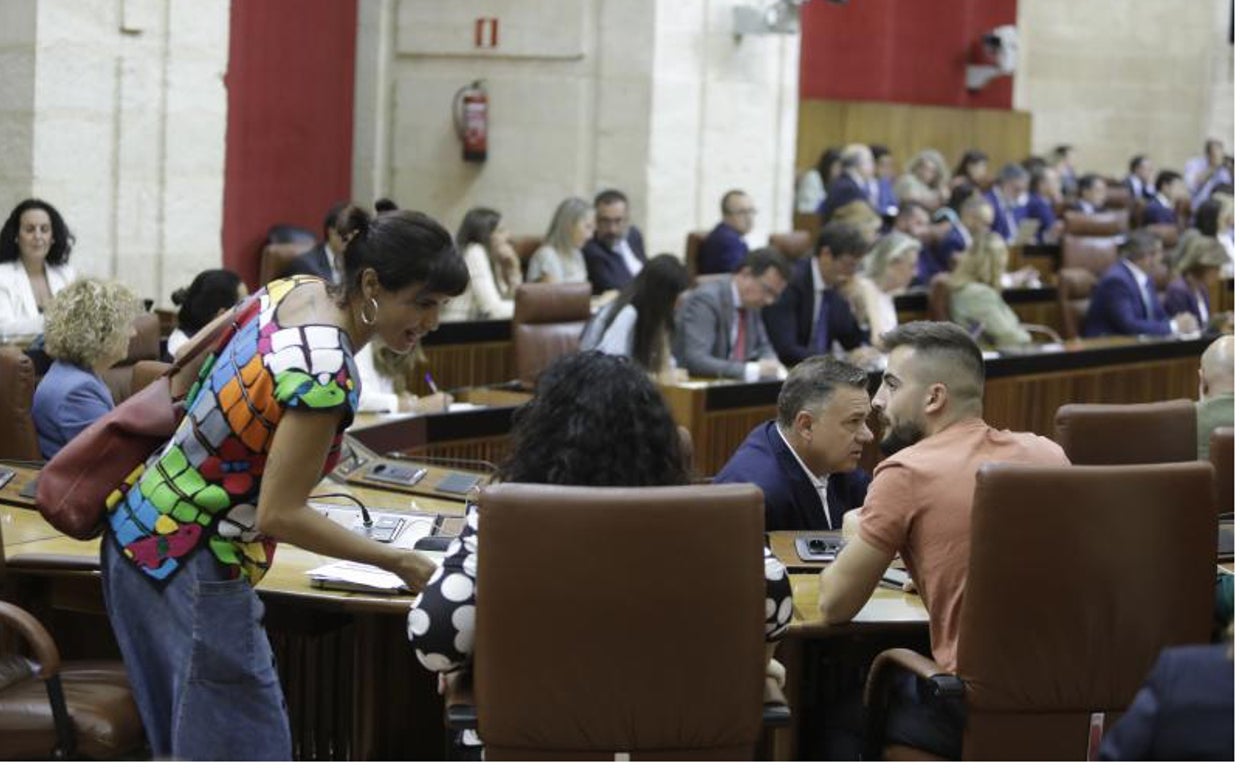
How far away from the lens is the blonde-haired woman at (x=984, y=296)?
965cm

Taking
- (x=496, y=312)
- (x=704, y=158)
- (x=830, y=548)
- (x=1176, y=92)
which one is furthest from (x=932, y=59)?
(x=830, y=548)

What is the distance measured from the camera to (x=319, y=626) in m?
4.09

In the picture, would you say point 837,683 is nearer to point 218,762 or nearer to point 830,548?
point 830,548

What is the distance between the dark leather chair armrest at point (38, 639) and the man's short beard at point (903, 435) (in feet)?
5.06

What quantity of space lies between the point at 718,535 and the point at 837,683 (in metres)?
1.27

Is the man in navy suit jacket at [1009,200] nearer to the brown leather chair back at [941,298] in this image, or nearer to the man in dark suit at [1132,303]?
the man in dark suit at [1132,303]

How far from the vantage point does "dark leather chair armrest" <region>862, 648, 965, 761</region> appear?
341cm

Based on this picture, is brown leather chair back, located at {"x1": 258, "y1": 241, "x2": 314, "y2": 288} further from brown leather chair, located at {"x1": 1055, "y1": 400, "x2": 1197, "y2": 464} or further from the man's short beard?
the man's short beard

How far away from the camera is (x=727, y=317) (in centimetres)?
793

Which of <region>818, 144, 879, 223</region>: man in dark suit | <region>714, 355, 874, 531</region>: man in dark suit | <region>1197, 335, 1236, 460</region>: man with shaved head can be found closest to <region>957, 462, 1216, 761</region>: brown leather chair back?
<region>714, 355, 874, 531</region>: man in dark suit

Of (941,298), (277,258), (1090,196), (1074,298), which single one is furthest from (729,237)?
(1090,196)

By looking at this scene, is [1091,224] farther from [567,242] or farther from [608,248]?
[567,242]

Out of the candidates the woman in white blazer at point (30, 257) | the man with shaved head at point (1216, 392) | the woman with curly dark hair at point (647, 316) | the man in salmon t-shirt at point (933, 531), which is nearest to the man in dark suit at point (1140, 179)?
the woman with curly dark hair at point (647, 316)

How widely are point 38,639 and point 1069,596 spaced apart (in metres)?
1.72
